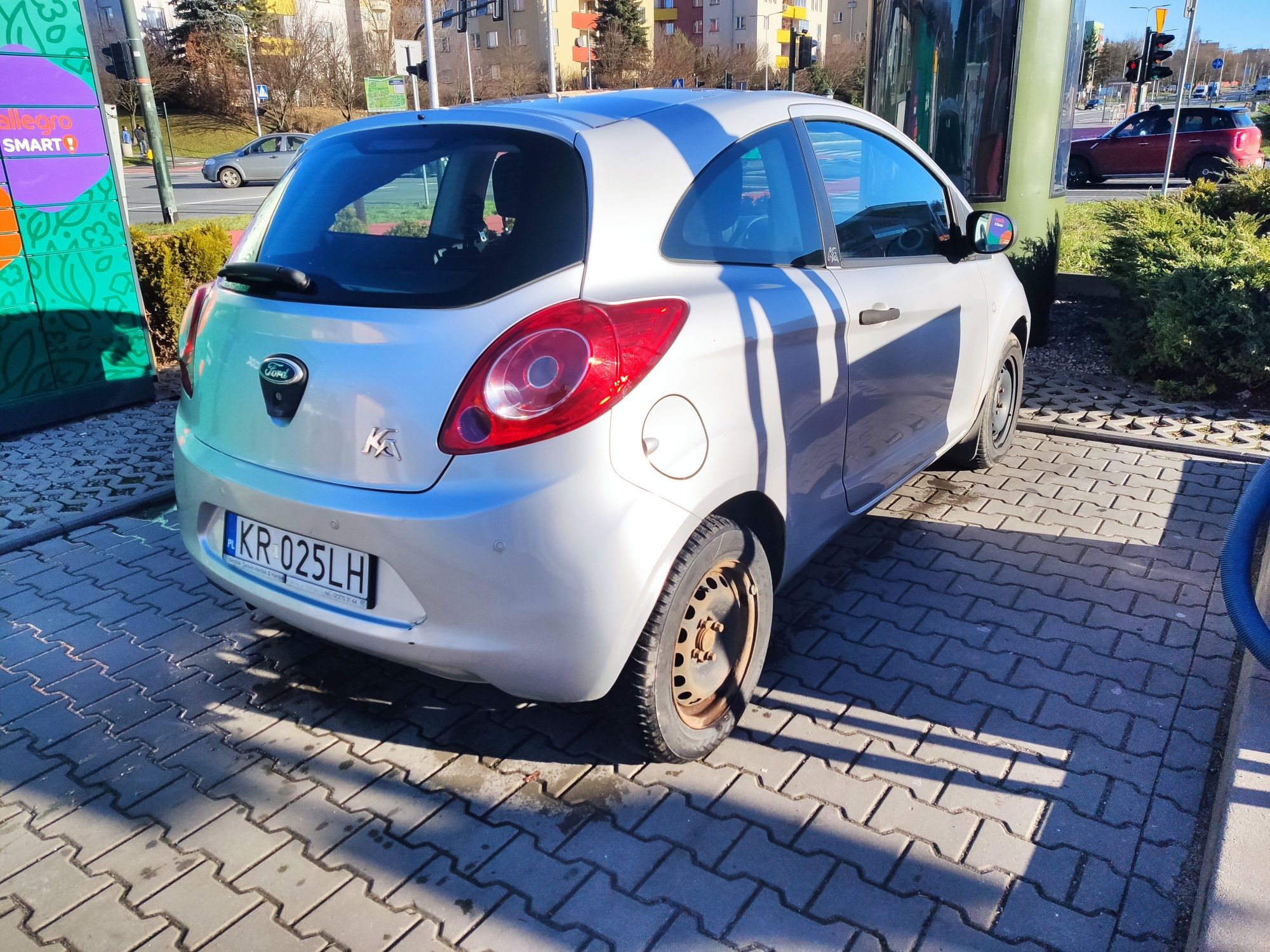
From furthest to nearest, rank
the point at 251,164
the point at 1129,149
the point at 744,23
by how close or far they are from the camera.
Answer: the point at 744,23 → the point at 251,164 → the point at 1129,149

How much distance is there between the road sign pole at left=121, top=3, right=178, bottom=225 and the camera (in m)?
13.8

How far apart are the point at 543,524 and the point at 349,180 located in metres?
1.30

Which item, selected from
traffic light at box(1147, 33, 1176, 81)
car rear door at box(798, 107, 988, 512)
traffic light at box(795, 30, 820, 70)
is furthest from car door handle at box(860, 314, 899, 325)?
traffic light at box(795, 30, 820, 70)

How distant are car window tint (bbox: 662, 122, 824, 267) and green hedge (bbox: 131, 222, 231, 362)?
584 centimetres

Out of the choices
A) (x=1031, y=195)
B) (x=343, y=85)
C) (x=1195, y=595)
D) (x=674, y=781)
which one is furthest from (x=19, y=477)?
(x=343, y=85)

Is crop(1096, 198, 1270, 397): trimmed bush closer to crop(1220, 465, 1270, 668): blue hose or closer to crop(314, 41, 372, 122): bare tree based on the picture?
crop(1220, 465, 1270, 668): blue hose

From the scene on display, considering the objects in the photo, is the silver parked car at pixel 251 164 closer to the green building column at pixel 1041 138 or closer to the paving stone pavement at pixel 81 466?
the paving stone pavement at pixel 81 466

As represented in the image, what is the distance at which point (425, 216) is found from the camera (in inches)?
120

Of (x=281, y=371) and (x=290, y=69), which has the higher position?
(x=290, y=69)

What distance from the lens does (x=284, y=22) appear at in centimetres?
5753

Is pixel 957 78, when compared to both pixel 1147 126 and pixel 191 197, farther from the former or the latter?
pixel 191 197

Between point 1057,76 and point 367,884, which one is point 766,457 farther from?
point 1057,76

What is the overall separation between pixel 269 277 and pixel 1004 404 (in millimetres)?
3907

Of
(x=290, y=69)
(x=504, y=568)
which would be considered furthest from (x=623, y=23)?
(x=504, y=568)
